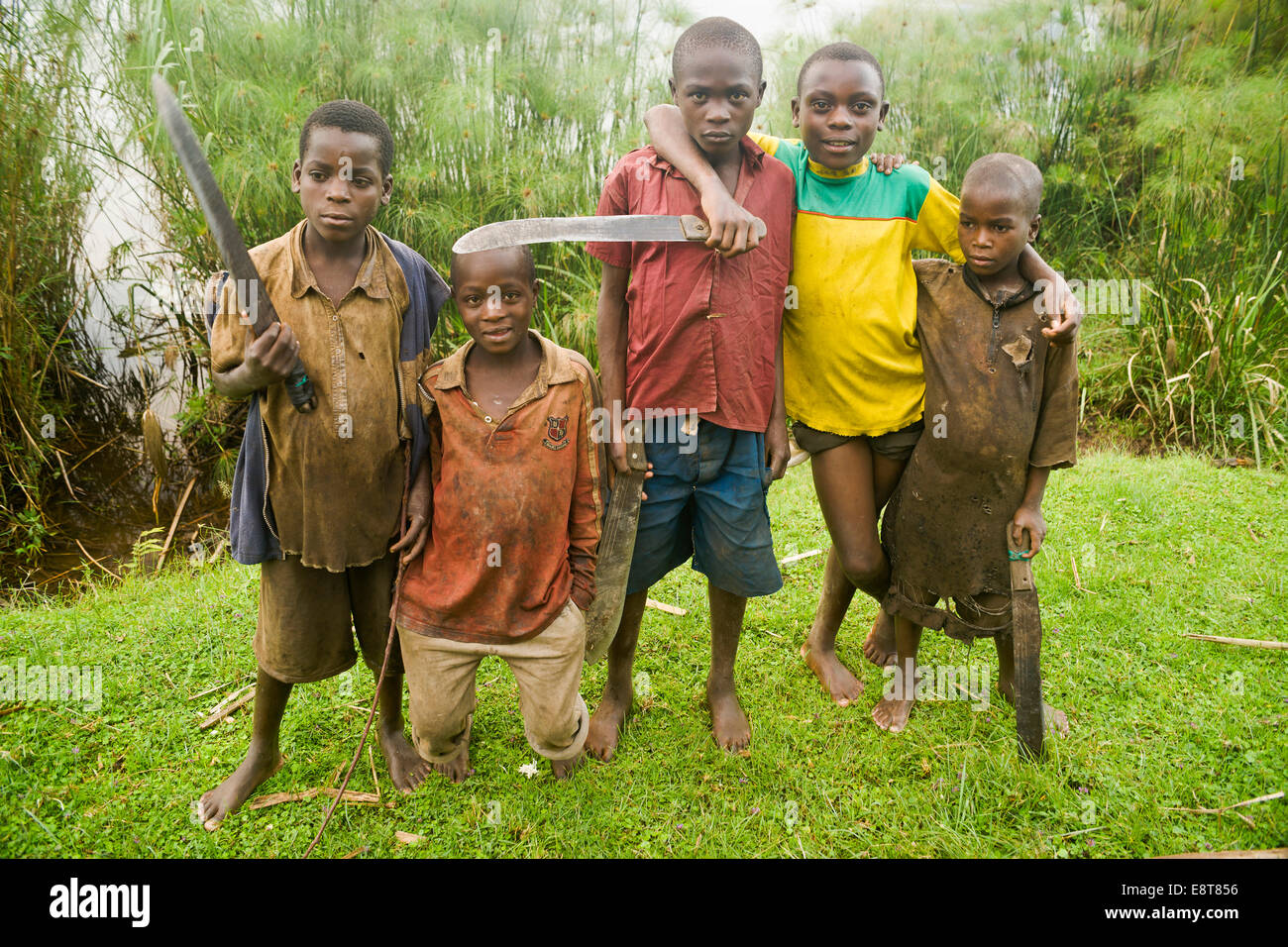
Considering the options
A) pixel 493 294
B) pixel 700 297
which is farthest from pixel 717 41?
pixel 493 294

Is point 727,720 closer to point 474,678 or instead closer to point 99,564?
point 474,678

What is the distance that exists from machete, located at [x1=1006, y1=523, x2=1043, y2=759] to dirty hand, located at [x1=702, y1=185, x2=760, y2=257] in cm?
127

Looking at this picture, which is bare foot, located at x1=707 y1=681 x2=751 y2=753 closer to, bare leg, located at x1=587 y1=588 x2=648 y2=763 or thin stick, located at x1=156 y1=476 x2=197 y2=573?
bare leg, located at x1=587 y1=588 x2=648 y2=763

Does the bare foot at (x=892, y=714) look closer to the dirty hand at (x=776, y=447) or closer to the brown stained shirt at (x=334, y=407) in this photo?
the dirty hand at (x=776, y=447)

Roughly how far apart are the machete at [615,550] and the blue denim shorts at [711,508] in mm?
75

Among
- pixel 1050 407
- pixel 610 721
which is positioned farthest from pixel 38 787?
pixel 1050 407

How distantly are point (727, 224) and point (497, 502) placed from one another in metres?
0.96

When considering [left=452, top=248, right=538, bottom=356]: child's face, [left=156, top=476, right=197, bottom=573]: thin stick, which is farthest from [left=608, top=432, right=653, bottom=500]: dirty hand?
[left=156, top=476, right=197, bottom=573]: thin stick

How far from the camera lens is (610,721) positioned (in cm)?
276

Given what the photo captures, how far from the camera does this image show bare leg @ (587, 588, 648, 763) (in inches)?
106

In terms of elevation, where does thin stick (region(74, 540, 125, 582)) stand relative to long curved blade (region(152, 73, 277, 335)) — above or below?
below

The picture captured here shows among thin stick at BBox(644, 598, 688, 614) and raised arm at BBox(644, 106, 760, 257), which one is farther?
thin stick at BBox(644, 598, 688, 614)
